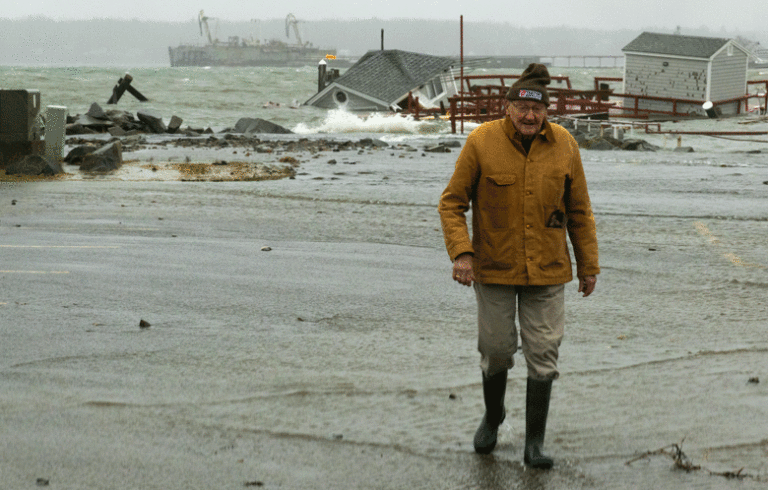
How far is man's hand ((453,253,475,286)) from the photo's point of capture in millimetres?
4094

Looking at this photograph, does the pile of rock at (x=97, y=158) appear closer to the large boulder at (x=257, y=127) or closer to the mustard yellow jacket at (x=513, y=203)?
the mustard yellow jacket at (x=513, y=203)

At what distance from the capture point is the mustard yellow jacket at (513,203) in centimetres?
414

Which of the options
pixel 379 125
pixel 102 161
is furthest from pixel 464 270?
pixel 379 125

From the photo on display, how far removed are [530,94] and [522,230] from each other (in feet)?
1.91

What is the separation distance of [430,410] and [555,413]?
24.9 inches

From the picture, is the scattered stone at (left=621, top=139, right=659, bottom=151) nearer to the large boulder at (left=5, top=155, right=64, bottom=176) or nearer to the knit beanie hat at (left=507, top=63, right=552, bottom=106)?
the large boulder at (left=5, top=155, right=64, bottom=176)

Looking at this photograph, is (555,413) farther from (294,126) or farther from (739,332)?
A: (294,126)

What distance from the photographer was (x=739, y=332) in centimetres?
651

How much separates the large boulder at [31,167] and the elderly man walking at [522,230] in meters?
13.8

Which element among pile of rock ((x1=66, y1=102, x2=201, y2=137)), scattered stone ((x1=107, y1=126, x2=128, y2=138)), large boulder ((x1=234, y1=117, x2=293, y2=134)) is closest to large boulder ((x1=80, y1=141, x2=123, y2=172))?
scattered stone ((x1=107, y1=126, x2=128, y2=138))

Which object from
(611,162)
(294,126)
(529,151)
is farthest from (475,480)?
(294,126)

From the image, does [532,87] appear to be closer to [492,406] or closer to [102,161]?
[492,406]

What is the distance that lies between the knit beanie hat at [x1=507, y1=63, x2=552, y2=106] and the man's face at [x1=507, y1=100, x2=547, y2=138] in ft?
0.08

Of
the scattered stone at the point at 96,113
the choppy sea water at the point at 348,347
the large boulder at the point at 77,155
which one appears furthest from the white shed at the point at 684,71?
the choppy sea water at the point at 348,347
